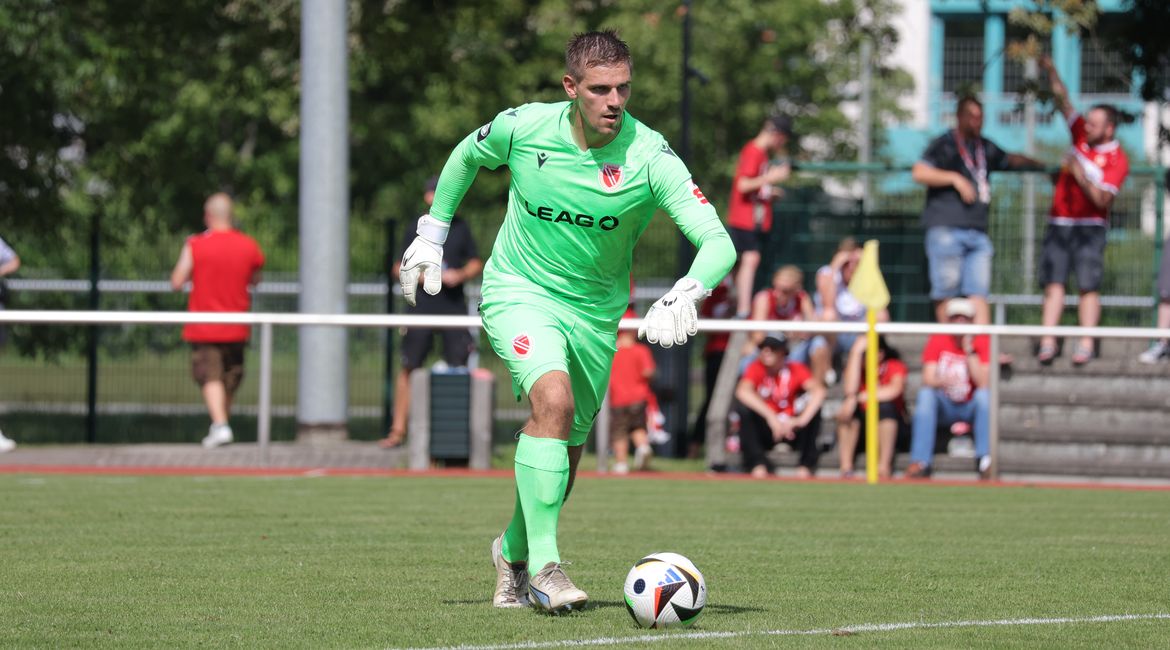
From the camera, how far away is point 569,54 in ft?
23.1

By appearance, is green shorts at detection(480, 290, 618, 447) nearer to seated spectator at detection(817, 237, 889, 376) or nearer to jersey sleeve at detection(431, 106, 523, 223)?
jersey sleeve at detection(431, 106, 523, 223)

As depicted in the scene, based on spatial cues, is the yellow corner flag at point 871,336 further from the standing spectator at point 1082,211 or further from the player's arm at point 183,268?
the player's arm at point 183,268

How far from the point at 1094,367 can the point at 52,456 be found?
916 centimetres

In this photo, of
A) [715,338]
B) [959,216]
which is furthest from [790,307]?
[959,216]

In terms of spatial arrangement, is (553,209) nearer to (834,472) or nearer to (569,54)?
(569,54)

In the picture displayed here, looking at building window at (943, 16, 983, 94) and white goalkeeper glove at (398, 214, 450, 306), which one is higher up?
building window at (943, 16, 983, 94)

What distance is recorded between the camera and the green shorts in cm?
690

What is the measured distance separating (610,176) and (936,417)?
8.34 metres

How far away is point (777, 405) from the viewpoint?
14805mm

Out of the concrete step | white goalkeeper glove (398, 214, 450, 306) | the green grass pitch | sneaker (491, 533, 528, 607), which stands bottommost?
the green grass pitch

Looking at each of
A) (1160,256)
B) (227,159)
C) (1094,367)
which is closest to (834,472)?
(1094,367)

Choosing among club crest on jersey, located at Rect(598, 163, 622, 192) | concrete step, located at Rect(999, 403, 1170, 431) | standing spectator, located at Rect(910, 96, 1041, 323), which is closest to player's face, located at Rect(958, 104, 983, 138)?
standing spectator, located at Rect(910, 96, 1041, 323)

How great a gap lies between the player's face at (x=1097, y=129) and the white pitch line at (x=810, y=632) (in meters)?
9.44

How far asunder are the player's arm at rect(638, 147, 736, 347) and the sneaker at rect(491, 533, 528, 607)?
111 centimetres
